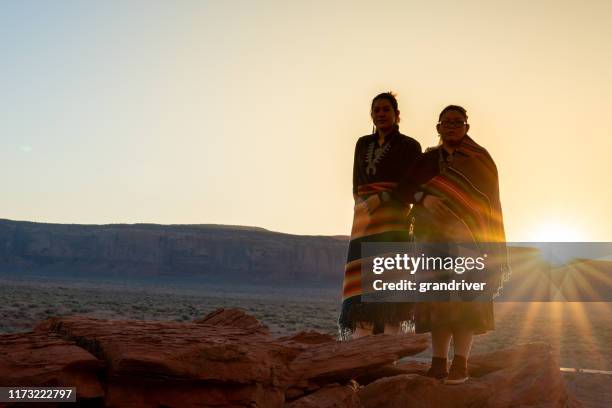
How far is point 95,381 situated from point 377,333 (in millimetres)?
2622

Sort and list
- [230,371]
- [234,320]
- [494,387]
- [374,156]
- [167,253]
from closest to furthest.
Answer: [230,371] < [494,387] < [374,156] < [234,320] < [167,253]

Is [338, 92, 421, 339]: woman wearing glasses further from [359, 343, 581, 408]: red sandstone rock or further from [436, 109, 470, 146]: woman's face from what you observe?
[359, 343, 581, 408]: red sandstone rock

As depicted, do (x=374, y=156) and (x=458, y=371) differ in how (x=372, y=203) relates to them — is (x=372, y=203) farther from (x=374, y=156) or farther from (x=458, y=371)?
(x=458, y=371)

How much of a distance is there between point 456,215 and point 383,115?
4.03 feet

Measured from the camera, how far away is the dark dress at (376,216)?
6.43 meters

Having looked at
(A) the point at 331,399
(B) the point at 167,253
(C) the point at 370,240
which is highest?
(B) the point at 167,253

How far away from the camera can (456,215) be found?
19.3ft

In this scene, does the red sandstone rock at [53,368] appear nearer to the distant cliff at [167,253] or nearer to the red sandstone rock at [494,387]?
the red sandstone rock at [494,387]

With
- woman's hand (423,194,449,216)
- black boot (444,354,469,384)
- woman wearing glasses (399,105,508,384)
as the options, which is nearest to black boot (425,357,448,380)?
woman wearing glasses (399,105,508,384)

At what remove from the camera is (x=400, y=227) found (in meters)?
6.43

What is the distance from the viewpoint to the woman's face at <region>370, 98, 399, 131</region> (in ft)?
21.2

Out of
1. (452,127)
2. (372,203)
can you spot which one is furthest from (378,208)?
(452,127)

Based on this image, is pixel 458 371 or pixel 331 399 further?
pixel 458 371

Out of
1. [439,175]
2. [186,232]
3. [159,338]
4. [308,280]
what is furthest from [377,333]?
[186,232]
